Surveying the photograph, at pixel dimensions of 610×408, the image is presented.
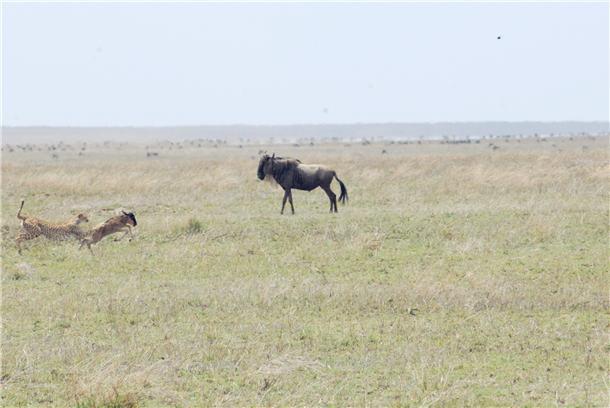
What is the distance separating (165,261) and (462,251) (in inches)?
201

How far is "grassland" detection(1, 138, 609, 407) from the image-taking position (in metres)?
8.45

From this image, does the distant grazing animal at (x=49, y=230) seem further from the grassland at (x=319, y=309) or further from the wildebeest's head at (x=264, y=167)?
the wildebeest's head at (x=264, y=167)

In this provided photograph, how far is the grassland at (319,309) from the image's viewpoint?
8.45m

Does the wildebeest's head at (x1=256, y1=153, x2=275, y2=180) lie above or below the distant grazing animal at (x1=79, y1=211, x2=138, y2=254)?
above

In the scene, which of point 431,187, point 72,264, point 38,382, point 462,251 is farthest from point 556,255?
point 431,187

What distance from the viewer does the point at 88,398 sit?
7.99 metres

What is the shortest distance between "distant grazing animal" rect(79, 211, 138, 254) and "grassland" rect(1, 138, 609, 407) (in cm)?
29

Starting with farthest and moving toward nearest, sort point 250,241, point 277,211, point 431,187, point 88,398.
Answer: point 431,187, point 277,211, point 250,241, point 88,398

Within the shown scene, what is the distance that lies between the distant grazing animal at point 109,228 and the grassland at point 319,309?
0.94ft

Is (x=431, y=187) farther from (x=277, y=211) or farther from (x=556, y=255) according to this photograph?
(x=556, y=255)

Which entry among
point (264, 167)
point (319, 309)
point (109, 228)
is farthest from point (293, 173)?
point (319, 309)

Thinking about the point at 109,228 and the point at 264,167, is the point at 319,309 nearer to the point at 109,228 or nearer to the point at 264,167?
the point at 109,228

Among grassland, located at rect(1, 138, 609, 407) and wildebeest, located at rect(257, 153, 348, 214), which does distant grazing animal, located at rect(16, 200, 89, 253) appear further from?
wildebeest, located at rect(257, 153, 348, 214)

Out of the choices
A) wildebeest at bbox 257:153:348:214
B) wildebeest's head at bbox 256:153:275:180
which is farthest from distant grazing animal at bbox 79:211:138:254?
wildebeest at bbox 257:153:348:214
